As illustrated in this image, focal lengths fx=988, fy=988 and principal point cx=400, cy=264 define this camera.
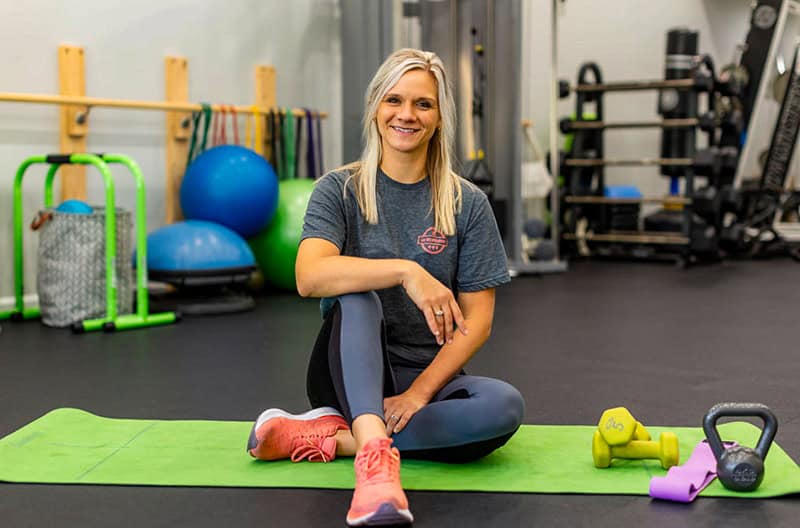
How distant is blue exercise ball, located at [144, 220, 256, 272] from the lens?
4379mm

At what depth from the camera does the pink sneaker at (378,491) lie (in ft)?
5.44

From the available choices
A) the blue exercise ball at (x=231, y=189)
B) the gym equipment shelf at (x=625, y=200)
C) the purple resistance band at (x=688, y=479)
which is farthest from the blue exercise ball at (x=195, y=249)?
the gym equipment shelf at (x=625, y=200)

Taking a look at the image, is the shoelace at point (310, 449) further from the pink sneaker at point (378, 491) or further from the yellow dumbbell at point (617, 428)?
the yellow dumbbell at point (617, 428)

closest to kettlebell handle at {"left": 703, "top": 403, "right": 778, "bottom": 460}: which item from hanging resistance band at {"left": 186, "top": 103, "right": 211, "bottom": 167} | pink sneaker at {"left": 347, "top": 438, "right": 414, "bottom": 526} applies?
pink sneaker at {"left": 347, "top": 438, "right": 414, "bottom": 526}

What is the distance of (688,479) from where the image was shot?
1882 millimetres

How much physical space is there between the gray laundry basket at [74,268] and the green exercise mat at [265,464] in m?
1.75

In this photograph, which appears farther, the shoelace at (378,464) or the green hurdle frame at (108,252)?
the green hurdle frame at (108,252)

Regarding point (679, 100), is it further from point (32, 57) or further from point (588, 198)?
point (32, 57)

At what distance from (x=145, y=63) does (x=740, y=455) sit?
3904 mm

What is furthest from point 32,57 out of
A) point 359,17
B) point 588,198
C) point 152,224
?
point 588,198

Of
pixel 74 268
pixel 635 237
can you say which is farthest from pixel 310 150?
pixel 635 237

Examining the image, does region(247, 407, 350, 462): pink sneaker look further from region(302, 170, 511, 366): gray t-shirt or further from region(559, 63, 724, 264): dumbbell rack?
region(559, 63, 724, 264): dumbbell rack

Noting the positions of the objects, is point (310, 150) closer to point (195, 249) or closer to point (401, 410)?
point (195, 249)

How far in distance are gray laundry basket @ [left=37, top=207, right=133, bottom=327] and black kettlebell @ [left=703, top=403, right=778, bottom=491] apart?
286 centimetres
